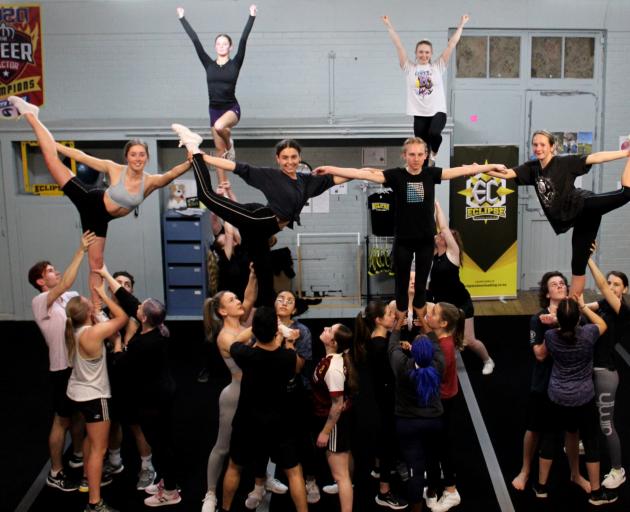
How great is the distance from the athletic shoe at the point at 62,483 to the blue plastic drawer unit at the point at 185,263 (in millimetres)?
4500

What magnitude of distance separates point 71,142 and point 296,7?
3587mm

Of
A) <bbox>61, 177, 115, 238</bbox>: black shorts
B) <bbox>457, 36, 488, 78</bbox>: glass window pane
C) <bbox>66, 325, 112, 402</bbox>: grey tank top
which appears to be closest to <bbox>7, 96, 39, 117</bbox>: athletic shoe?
<bbox>61, 177, 115, 238</bbox>: black shorts

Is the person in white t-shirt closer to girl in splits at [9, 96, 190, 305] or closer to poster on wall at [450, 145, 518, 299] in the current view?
girl in splits at [9, 96, 190, 305]

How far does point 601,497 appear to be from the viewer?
5832mm

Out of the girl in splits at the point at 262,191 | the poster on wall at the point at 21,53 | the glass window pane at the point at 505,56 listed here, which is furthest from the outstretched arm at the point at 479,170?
the poster on wall at the point at 21,53

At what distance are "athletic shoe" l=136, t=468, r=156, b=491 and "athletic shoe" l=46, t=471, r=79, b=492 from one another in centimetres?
51

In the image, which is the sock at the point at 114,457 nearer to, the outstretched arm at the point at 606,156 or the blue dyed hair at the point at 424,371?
the blue dyed hair at the point at 424,371

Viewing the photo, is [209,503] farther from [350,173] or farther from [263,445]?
[350,173]

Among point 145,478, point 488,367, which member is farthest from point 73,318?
point 488,367

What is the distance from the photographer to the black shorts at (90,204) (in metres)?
4.91

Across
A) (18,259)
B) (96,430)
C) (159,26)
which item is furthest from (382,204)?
(96,430)

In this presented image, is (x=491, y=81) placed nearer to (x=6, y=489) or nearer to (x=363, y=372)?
(x=363, y=372)

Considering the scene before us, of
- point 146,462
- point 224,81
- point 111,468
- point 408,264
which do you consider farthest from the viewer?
point 224,81

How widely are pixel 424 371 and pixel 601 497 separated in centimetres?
198
